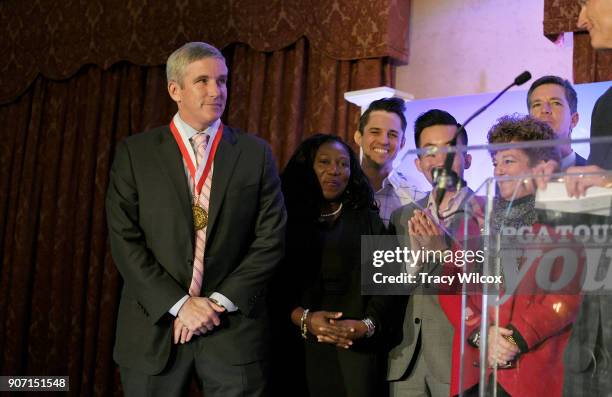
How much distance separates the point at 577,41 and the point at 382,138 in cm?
111

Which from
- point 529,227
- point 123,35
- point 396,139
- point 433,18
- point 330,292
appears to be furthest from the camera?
point 123,35

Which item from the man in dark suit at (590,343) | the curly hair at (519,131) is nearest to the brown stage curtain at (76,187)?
the curly hair at (519,131)

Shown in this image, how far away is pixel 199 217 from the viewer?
272 centimetres

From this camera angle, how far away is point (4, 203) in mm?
5934

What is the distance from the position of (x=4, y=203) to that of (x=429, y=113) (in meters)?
Answer: 3.85

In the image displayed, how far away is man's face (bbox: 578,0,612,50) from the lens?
7.22 ft

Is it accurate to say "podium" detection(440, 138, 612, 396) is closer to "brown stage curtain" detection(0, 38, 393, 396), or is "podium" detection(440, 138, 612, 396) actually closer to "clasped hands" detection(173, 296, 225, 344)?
"clasped hands" detection(173, 296, 225, 344)

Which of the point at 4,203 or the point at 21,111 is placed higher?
the point at 21,111

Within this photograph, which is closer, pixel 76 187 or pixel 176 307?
pixel 176 307

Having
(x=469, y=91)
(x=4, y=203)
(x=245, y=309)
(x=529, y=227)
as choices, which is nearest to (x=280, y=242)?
(x=245, y=309)

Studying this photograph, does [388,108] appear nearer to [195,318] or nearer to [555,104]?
[555,104]

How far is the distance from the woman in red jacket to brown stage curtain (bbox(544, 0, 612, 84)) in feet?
7.58

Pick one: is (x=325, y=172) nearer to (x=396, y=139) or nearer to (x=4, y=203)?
(x=396, y=139)

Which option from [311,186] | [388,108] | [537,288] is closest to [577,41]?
[388,108]
